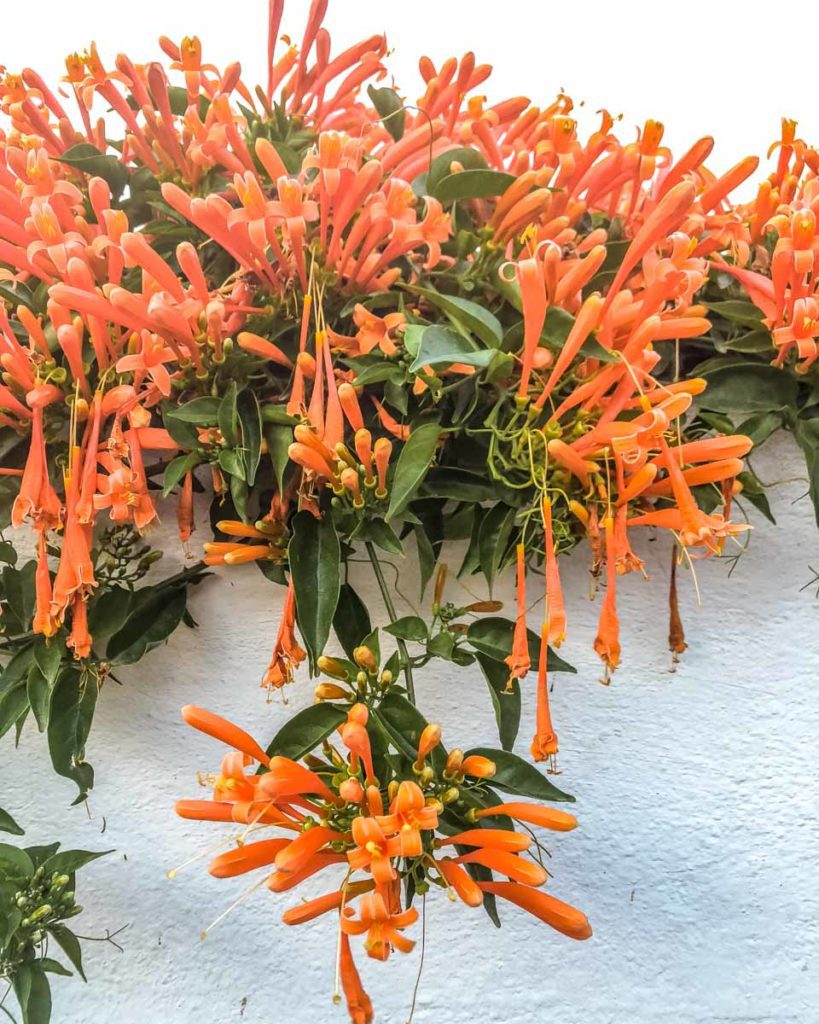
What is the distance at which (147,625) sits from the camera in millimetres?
615

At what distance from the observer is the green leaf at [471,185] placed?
1.71ft

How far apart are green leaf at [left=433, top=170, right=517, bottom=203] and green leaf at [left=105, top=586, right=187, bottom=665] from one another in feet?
1.21

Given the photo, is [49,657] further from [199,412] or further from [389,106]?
[389,106]

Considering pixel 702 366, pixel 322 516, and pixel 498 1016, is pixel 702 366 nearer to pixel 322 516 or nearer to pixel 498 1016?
pixel 322 516

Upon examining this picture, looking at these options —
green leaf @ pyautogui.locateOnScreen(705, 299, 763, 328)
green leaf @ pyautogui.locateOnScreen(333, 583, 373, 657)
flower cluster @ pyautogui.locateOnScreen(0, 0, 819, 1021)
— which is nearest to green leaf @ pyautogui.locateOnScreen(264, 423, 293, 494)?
flower cluster @ pyautogui.locateOnScreen(0, 0, 819, 1021)

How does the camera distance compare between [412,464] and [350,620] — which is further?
[350,620]

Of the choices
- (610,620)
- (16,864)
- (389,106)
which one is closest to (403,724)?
(610,620)

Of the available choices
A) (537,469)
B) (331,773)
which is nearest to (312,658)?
(331,773)

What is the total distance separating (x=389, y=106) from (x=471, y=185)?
0.17 m

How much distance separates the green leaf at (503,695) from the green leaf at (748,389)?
0.81ft

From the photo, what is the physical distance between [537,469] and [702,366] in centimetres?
20

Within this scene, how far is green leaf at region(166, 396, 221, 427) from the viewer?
0.51 m

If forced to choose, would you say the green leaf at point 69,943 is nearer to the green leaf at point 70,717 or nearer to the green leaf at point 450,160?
the green leaf at point 70,717

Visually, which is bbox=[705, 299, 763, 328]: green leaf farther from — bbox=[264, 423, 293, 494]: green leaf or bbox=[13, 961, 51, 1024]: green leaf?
bbox=[13, 961, 51, 1024]: green leaf
